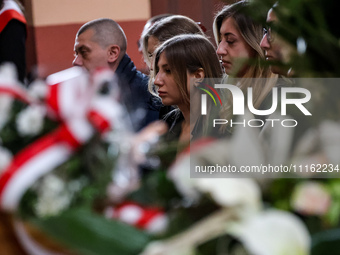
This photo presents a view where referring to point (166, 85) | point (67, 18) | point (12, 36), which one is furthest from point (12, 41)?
point (67, 18)

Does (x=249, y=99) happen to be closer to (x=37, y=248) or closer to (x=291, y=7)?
(x=291, y=7)

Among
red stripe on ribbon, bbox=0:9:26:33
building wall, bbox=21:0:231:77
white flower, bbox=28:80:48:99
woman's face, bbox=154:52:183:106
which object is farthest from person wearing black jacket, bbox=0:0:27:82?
building wall, bbox=21:0:231:77

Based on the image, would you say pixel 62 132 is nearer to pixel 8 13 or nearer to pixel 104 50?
pixel 8 13

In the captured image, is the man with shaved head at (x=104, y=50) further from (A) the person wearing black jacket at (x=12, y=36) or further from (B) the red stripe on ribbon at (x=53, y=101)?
(B) the red stripe on ribbon at (x=53, y=101)

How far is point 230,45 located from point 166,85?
281mm

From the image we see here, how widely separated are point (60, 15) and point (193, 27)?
5.08 feet

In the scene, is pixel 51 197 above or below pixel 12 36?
above

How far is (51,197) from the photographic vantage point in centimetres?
40

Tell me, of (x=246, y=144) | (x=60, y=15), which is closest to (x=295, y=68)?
(x=246, y=144)

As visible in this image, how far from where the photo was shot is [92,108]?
42 cm

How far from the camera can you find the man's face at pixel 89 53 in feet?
8.07

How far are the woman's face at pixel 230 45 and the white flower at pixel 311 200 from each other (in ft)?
4.92

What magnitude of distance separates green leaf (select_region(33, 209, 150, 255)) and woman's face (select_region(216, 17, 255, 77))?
1546 millimetres

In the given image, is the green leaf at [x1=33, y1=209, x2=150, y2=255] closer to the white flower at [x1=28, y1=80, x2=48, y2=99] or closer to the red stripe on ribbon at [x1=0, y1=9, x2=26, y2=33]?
the white flower at [x1=28, y1=80, x2=48, y2=99]
